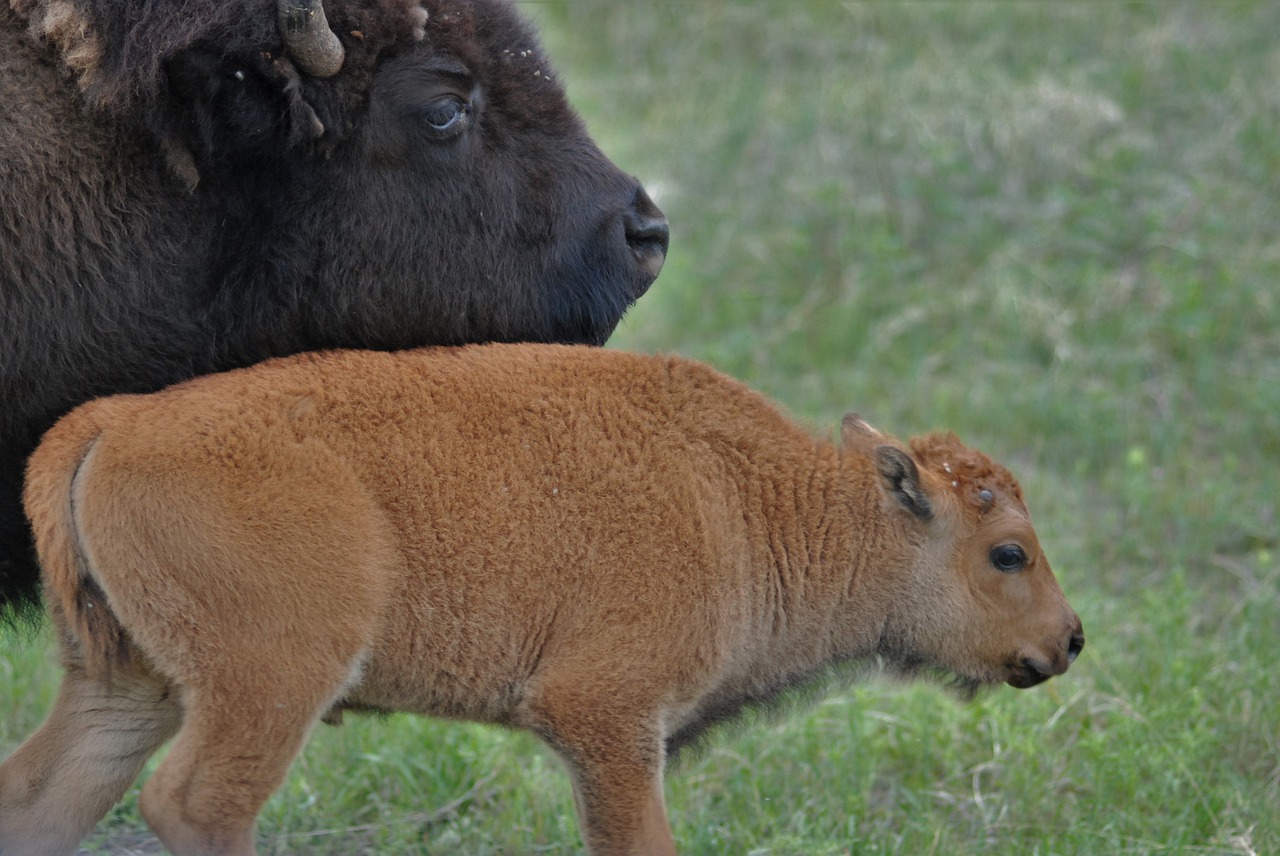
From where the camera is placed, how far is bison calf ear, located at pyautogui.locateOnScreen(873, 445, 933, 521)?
412 centimetres

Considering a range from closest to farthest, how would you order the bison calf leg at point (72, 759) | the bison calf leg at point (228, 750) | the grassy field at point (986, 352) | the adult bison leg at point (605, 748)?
the bison calf leg at point (228, 750) < the adult bison leg at point (605, 748) < the bison calf leg at point (72, 759) < the grassy field at point (986, 352)

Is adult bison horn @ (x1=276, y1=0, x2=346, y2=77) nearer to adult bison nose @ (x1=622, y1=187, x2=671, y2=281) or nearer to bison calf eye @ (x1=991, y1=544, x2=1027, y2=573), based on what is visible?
adult bison nose @ (x1=622, y1=187, x2=671, y2=281)

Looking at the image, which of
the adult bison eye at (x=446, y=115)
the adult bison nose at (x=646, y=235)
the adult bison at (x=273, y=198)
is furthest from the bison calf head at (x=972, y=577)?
the adult bison eye at (x=446, y=115)

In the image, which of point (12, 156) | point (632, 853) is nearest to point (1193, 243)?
point (632, 853)

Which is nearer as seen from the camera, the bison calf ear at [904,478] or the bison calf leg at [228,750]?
the bison calf leg at [228,750]

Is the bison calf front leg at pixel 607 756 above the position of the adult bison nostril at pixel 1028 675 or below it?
below

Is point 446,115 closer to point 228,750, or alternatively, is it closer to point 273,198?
point 273,198

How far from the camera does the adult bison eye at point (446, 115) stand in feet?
13.2

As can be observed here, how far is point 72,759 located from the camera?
3.80m

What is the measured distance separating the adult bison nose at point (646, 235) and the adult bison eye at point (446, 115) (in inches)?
19.7

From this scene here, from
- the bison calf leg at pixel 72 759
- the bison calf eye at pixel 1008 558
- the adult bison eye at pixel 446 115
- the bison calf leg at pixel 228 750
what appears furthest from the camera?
the bison calf eye at pixel 1008 558

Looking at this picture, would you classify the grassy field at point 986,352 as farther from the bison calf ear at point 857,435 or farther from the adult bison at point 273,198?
the adult bison at point 273,198

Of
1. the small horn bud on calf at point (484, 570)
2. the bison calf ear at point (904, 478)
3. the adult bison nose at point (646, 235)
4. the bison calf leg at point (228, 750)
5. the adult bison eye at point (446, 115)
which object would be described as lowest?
the bison calf leg at point (228, 750)

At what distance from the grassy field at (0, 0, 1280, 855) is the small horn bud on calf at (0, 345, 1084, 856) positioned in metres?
0.56
